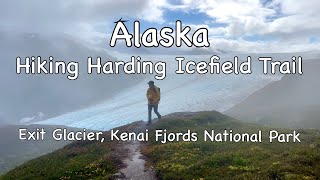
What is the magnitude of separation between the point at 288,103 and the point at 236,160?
96.7 metres

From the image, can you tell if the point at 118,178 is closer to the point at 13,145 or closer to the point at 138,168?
the point at 138,168

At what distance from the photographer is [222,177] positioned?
1959cm

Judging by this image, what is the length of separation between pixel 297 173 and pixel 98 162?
13.1 m

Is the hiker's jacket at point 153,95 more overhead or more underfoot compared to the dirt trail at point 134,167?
more overhead

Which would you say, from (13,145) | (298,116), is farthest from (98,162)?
(13,145)

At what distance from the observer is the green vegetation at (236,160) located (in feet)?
59.3

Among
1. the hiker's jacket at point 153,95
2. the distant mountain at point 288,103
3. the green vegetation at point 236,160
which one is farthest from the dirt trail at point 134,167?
the distant mountain at point 288,103

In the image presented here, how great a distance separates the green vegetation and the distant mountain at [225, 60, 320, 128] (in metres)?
48.9

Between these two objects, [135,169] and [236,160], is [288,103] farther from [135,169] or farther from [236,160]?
[236,160]

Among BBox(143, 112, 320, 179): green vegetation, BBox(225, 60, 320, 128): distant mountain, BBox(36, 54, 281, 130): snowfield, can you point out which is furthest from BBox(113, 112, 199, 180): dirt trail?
BBox(36, 54, 281, 130): snowfield

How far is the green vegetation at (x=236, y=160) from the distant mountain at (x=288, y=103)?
48852mm

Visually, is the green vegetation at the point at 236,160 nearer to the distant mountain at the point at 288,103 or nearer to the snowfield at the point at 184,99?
the distant mountain at the point at 288,103

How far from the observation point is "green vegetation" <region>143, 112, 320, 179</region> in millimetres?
18078

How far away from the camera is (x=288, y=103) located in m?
114
